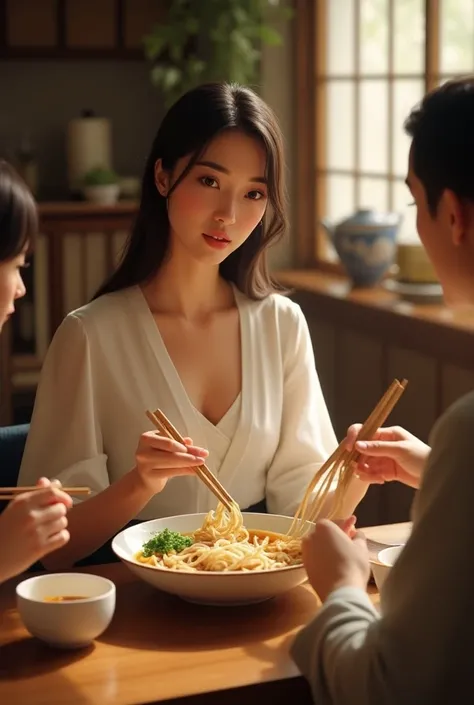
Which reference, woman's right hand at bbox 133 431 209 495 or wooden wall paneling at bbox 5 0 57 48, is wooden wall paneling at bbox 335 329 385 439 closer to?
woman's right hand at bbox 133 431 209 495

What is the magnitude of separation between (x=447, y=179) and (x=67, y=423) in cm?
106

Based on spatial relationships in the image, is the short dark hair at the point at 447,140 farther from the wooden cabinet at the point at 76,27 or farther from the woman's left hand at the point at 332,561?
the wooden cabinet at the point at 76,27

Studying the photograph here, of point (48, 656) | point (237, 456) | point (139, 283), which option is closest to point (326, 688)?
point (48, 656)

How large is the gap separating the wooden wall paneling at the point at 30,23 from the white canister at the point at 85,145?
0.37 m

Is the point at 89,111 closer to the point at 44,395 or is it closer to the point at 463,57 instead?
the point at 463,57

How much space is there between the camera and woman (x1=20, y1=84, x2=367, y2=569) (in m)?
2.04

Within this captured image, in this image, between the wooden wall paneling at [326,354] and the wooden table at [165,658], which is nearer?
the wooden table at [165,658]

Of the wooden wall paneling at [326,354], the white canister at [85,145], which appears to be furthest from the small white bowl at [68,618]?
the white canister at [85,145]

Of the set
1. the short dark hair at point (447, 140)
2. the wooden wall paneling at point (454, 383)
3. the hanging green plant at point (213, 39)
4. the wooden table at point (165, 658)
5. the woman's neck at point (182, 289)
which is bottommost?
the wooden wall paneling at point (454, 383)

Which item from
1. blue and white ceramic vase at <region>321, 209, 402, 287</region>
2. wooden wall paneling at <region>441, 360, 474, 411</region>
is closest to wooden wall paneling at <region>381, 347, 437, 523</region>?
wooden wall paneling at <region>441, 360, 474, 411</region>

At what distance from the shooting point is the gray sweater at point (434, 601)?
112cm

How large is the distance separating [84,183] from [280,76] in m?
1.04

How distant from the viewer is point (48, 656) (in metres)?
1.45

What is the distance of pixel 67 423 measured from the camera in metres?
2.06
